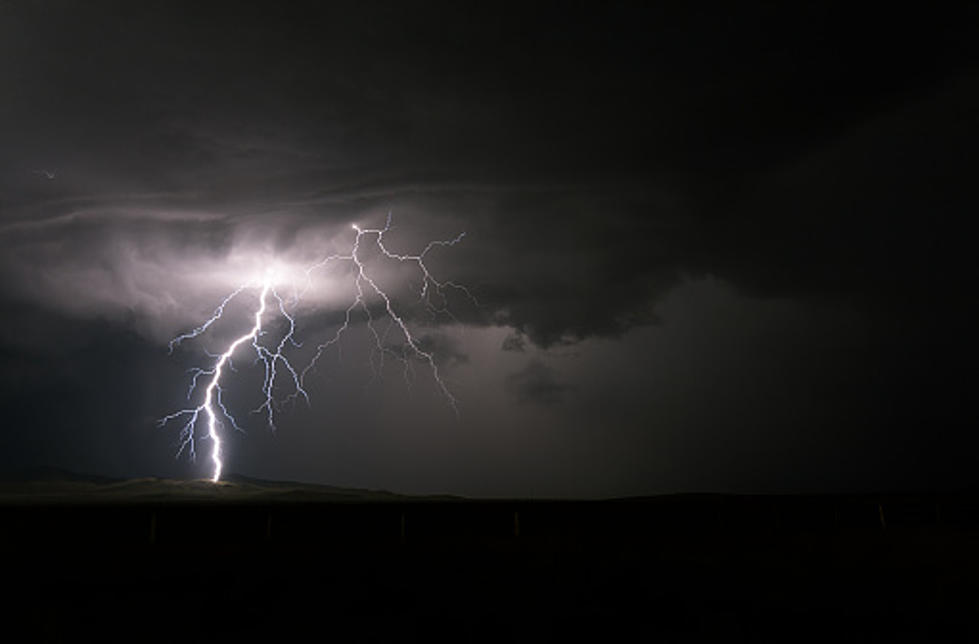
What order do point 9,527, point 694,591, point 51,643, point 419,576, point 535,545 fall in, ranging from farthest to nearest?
1. point 9,527
2. point 535,545
3. point 419,576
4. point 694,591
5. point 51,643

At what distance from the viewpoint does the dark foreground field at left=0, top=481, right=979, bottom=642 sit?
7.77 m

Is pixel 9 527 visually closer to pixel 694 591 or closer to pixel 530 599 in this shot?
pixel 530 599

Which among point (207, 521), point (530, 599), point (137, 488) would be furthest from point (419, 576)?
point (137, 488)

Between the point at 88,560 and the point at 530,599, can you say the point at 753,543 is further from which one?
the point at 88,560

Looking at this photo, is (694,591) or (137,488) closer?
(694,591)

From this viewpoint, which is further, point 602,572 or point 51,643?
point 602,572

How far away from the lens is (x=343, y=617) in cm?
843

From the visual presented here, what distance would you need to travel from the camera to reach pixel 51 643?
718 centimetres

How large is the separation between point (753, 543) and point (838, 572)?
560cm

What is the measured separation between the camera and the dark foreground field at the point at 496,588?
7770 millimetres

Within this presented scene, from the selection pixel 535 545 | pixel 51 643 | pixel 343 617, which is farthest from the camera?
pixel 535 545

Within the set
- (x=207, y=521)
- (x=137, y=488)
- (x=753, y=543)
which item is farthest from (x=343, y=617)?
(x=137, y=488)

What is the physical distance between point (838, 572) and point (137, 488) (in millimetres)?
161671

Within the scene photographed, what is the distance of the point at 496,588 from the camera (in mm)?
10508
